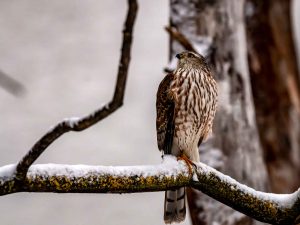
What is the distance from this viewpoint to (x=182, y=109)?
340 centimetres

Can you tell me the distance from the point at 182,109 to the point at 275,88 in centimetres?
401

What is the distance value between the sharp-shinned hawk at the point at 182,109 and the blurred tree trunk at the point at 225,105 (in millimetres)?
1136

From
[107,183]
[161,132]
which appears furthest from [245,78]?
[107,183]

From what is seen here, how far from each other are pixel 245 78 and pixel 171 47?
0.67 metres

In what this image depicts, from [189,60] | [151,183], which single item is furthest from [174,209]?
[151,183]

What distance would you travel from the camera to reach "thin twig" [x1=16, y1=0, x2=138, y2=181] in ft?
6.57

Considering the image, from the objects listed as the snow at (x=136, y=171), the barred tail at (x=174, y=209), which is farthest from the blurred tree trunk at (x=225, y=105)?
the snow at (x=136, y=171)

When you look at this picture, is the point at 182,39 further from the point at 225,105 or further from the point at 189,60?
the point at 189,60

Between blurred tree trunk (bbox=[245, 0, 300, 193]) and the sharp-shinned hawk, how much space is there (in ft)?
12.0

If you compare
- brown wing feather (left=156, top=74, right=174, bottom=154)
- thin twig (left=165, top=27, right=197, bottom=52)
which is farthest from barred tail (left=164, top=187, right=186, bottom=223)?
thin twig (left=165, top=27, right=197, bottom=52)

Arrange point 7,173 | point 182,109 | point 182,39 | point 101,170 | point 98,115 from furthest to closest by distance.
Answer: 1. point 182,39
2. point 182,109
3. point 101,170
4. point 7,173
5. point 98,115

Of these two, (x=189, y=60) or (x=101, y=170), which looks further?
(x=189, y=60)

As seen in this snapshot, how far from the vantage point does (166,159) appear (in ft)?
9.53

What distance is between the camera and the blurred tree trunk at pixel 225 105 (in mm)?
4621
